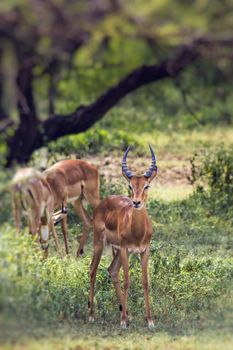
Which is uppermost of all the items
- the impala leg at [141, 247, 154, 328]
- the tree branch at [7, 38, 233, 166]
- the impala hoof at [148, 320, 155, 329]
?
the tree branch at [7, 38, 233, 166]

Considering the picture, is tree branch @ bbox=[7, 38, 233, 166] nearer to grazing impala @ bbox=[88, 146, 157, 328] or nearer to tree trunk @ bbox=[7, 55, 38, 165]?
tree trunk @ bbox=[7, 55, 38, 165]

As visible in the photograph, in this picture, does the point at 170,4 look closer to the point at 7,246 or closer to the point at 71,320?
the point at 71,320

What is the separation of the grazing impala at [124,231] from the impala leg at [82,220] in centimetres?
140

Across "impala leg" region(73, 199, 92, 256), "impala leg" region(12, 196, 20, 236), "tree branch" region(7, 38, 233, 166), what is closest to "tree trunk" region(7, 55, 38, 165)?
"tree branch" region(7, 38, 233, 166)

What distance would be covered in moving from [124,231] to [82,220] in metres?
2.48

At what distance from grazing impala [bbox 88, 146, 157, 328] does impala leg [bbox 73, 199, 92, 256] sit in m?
1.40

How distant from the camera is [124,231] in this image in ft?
27.8

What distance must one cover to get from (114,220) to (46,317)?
202 cm

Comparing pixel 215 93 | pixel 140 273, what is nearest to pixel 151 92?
pixel 215 93

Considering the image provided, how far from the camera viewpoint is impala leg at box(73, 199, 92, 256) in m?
10.3

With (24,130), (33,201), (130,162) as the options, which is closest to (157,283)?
(33,201)

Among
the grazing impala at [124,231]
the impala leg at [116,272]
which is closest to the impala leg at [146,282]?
the grazing impala at [124,231]

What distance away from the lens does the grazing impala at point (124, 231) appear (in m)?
8.38

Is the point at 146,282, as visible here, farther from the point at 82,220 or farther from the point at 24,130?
the point at 24,130
